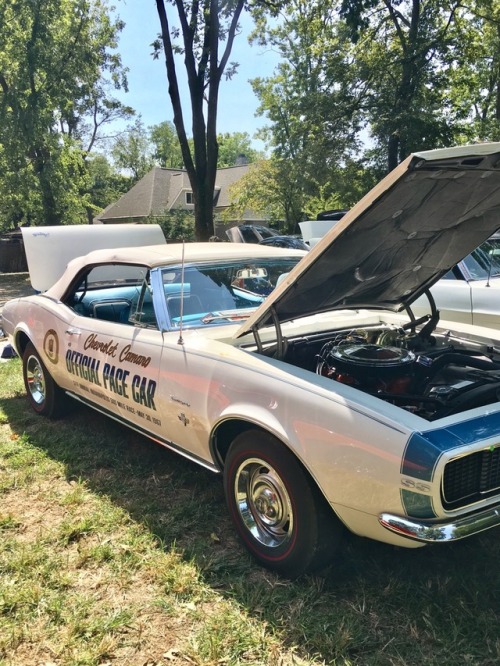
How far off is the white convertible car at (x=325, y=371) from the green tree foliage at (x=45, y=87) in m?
17.1

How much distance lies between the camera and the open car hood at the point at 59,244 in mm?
8164

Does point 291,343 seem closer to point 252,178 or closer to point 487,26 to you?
point 487,26

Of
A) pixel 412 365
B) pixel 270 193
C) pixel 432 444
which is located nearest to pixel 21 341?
pixel 412 365

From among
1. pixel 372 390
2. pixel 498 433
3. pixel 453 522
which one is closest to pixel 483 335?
pixel 372 390

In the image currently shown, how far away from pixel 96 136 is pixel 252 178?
12.7 metres

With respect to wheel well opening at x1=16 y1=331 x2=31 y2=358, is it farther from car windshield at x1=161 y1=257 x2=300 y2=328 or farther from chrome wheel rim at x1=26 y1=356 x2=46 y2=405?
car windshield at x1=161 y1=257 x2=300 y2=328

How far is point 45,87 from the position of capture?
62.5 feet

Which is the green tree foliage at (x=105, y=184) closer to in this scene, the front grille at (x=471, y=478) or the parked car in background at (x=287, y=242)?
the parked car in background at (x=287, y=242)

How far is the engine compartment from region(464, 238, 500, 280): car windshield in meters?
2.44

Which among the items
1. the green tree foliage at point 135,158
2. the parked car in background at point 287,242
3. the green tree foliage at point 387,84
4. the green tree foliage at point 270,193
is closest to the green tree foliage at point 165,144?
the green tree foliage at point 135,158

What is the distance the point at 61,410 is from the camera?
4648 mm

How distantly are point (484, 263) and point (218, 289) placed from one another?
3651mm

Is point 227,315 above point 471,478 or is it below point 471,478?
above

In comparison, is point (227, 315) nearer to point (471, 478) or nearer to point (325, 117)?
point (471, 478)
